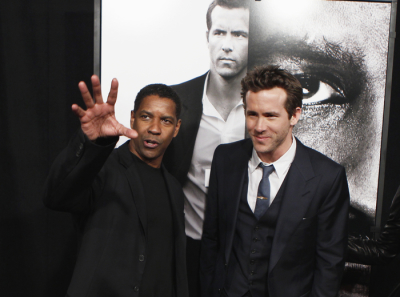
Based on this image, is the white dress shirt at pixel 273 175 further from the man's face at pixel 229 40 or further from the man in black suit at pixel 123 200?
the man's face at pixel 229 40

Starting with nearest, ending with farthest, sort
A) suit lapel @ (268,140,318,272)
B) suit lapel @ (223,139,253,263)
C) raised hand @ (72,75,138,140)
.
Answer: raised hand @ (72,75,138,140), suit lapel @ (268,140,318,272), suit lapel @ (223,139,253,263)

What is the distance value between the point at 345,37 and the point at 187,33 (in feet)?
3.20

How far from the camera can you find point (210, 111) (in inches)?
78.7

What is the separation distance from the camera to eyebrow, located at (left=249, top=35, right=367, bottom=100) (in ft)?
6.40

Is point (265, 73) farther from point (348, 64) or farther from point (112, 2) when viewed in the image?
point (112, 2)

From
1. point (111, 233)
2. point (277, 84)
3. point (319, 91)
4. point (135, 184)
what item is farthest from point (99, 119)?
point (319, 91)

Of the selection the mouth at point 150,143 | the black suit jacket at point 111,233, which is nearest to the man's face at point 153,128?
the mouth at point 150,143

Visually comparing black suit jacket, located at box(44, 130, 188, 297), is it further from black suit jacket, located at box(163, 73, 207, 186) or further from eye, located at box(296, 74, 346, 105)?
eye, located at box(296, 74, 346, 105)

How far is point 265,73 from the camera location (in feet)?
5.02

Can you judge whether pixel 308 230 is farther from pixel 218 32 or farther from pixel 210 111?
pixel 218 32

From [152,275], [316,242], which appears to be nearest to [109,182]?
[152,275]

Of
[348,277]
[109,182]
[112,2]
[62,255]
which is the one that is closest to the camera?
[109,182]

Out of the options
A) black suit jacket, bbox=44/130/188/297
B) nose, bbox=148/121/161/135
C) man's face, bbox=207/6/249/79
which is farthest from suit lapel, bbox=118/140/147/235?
man's face, bbox=207/6/249/79

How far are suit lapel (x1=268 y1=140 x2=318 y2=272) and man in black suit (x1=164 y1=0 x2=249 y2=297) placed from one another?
54 cm
